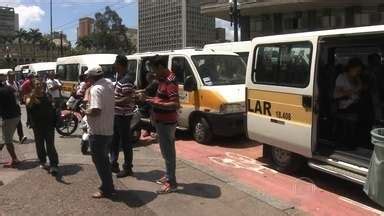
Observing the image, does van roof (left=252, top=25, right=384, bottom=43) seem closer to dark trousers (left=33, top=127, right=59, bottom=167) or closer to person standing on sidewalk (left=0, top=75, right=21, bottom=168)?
dark trousers (left=33, top=127, right=59, bottom=167)

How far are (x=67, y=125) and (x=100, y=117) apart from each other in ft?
23.4

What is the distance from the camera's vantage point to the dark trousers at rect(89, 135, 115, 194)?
6.85 meters

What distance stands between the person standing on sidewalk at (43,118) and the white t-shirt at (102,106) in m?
2.02

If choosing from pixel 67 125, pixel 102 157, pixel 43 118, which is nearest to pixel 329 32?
pixel 102 157

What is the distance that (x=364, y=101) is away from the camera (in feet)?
26.4

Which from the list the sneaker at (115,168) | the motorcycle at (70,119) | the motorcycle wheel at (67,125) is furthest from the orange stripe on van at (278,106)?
the motorcycle wheel at (67,125)

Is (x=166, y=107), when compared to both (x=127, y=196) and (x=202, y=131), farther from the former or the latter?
(x=202, y=131)

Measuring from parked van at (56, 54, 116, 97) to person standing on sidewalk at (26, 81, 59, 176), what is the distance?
10.2 meters

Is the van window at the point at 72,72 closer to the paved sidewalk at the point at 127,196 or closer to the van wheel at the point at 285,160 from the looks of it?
the paved sidewalk at the point at 127,196

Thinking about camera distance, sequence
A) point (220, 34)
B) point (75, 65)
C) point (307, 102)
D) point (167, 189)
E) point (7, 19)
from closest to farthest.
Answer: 1. point (167, 189)
2. point (307, 102)
3. point (75, 65)
4. point (220, 34)
5. point (7, 19)

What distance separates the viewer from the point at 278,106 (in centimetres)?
833

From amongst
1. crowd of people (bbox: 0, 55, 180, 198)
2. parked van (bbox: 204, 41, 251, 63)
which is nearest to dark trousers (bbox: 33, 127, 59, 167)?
crowd of people (bbox: 0, 55, 180, 198)

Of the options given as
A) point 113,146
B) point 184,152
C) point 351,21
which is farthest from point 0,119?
point 351,21

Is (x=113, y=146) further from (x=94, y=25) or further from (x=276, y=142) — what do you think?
(x=94, y=25)
